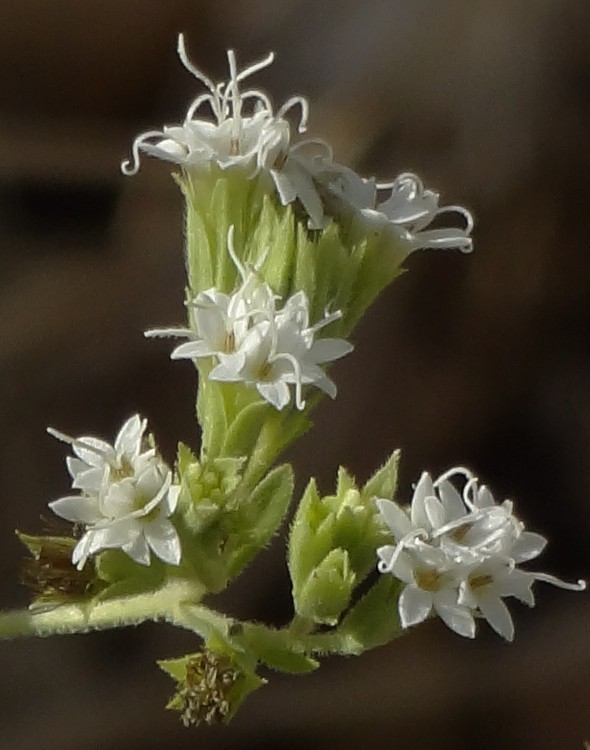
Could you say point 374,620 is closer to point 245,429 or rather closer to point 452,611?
point 452,611

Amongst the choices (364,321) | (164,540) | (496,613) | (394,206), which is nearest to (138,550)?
(164,540)

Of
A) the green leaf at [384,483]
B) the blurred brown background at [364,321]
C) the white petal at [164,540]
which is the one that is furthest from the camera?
the blurred brown background at [364,321]

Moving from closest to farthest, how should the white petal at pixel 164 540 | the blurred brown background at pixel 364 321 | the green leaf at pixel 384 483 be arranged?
the white petal at pixel 164 540 → the green leaf at pixel 384 483 → the blurred brown background at pixel 364 321

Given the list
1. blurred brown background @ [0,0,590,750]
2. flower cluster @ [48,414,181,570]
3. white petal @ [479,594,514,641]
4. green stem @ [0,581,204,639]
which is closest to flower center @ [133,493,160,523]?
flower cluster @ [48,414,181,570]

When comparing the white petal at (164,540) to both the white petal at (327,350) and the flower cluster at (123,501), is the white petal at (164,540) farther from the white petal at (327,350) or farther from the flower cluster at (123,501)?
the white petal at (327,350)

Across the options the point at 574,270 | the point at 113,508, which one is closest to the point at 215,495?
the point at 113,508

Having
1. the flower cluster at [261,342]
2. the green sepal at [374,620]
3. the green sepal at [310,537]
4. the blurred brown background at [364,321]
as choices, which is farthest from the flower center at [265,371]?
the blurred brown background at [364,321]

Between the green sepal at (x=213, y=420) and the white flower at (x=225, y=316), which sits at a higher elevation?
the white flower at (x=225, y=316)
